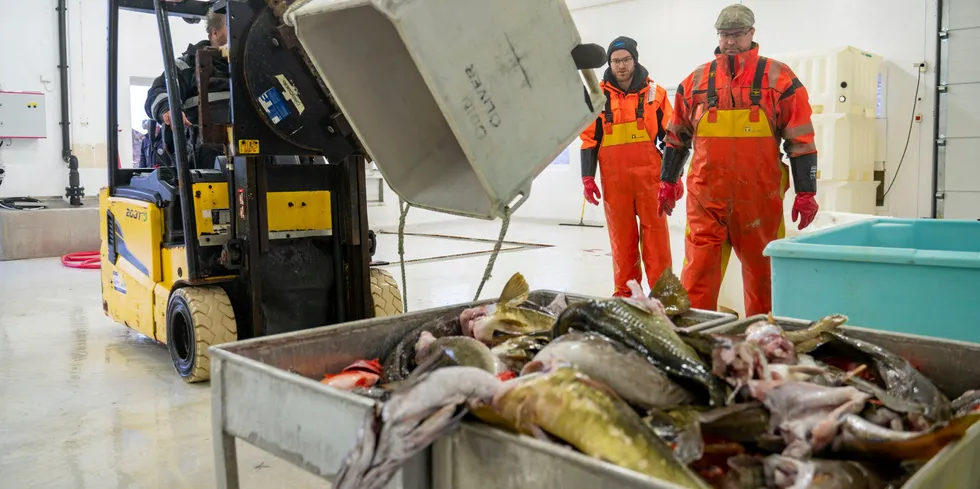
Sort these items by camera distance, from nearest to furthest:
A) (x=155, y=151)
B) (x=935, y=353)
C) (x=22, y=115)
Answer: (x=935, y=353)
(x=155, y=151)
(x=22, y=115)

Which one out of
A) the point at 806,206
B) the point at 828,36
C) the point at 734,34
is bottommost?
the point at 806,206

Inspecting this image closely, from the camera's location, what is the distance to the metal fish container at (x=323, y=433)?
43.4 inches

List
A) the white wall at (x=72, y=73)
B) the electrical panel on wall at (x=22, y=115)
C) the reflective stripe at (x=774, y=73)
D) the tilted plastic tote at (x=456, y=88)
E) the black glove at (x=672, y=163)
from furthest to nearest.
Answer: the white wall at (x=72, y=73) < the electrical panel on wall at (x=22, y=115) < the black glove at (x=672, y=163) < the reflective stripe at (x=774, y=73) < the tilted plastic tote at (x=456, y=88)

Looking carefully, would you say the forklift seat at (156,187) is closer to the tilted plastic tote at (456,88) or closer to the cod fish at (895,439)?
the tilted plastic tote at (456,88)

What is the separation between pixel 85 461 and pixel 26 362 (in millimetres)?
1673

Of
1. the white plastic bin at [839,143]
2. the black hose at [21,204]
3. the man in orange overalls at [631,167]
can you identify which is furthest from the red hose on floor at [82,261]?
the white plastic bin at [839,143]

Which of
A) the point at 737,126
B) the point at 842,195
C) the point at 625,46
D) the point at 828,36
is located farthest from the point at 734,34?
the point at 828,36

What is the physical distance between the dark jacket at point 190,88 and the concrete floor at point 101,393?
132 cm

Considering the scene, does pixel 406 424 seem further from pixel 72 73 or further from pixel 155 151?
pixel 72 73

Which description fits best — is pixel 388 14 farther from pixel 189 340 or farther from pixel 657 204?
pixel 657 204

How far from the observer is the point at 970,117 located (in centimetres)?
713

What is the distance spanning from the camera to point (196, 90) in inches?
159

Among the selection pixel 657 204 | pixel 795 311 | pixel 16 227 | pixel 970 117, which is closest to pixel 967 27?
pixel 970 117

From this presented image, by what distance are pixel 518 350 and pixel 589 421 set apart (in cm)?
56
